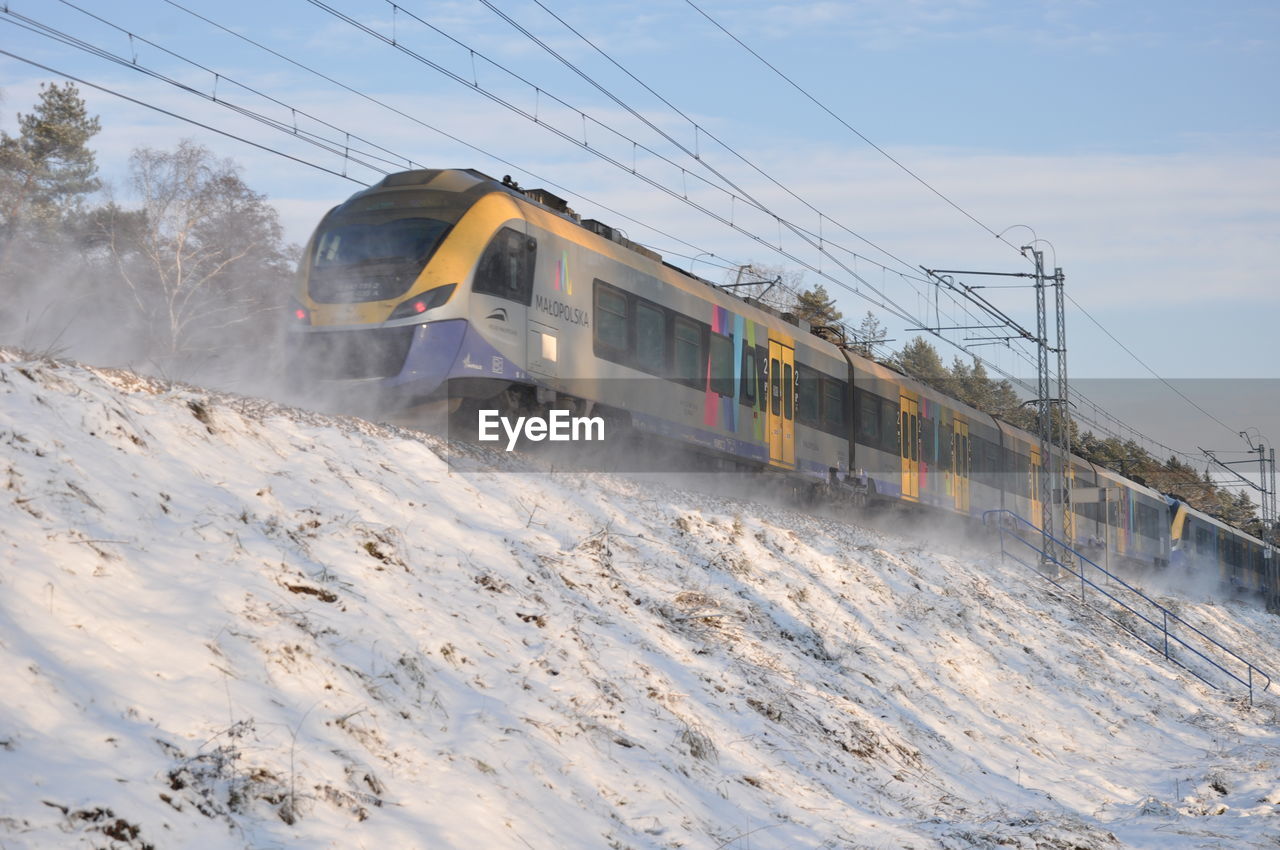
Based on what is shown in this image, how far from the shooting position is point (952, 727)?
1183cm

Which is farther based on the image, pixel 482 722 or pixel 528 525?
pixel 528 525

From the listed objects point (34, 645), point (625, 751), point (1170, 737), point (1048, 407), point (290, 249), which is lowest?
point (1170, 737)

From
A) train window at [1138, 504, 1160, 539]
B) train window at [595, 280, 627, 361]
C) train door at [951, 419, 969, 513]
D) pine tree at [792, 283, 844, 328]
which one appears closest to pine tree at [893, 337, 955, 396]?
pine tree at [792, 283, 844, 328]

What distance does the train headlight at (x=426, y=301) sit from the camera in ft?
43.9

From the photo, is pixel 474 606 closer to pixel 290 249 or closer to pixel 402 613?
pixel 402 613

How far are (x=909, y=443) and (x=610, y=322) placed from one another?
12.7 metres

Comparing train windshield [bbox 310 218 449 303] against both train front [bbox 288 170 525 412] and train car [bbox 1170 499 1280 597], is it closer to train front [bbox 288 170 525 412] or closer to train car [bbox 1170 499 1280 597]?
train front [bbox 288 170 525 412]

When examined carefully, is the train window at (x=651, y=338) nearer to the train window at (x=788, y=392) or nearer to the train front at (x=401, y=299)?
the train front at (x=401, y=299)

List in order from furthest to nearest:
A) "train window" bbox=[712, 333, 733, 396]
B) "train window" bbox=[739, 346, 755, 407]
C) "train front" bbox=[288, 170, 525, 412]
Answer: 1. "train window" bbox=[739, 346, 755, 407]
2. "train window" bbox=[712, 333, 733, 396]
3. "train front" bbox=[288, 170, 525, 412]

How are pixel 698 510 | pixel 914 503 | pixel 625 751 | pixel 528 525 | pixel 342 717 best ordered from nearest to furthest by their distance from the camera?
pixel 342 717 → pixel 625 751 → pixel 528 525 → pixel 698 510 → pixel 914 503

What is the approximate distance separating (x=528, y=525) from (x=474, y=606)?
239 centimetres

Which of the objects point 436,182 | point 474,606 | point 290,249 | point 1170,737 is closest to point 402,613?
point 474,606

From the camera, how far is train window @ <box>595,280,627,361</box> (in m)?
15.9

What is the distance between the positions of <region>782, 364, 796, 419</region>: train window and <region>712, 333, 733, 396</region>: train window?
2128mm
